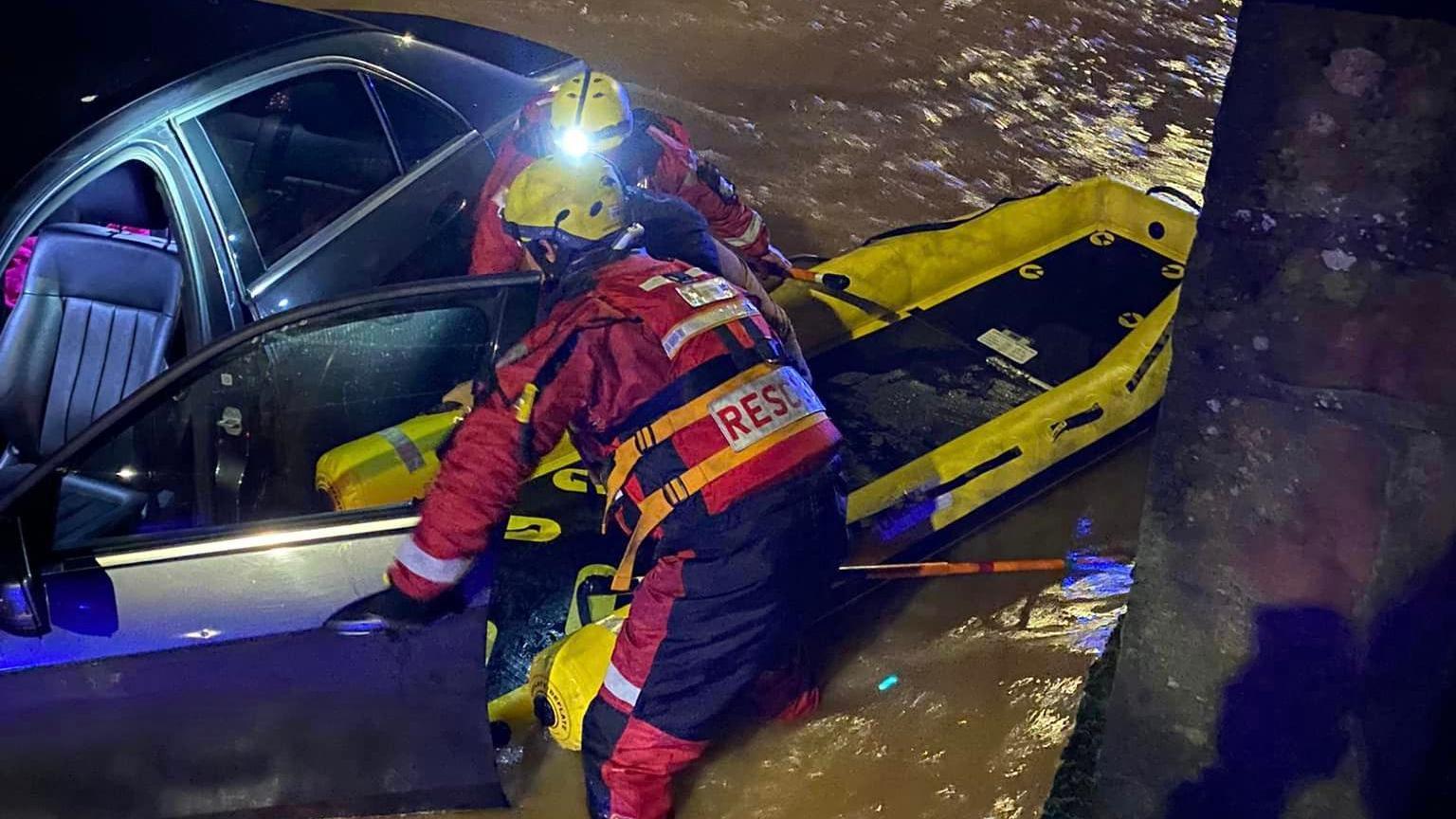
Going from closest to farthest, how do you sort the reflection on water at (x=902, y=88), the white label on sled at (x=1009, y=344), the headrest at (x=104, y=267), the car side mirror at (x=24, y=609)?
the car side mirror at (x=24, y=609)
the headrest at (x=104, y=267)
the white label on sled at (x=1009, y=344)
the reflection on water at (x=902, y=88)

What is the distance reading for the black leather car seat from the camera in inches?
141

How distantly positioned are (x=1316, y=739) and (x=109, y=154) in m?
3.00

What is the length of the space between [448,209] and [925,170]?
141 inches

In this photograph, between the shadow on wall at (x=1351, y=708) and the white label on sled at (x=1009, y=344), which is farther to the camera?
the white label on sled at (x=1009, y=344)

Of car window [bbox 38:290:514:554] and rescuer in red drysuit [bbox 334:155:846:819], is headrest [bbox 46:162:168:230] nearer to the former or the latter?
car window [bbox 38:290:514:554]

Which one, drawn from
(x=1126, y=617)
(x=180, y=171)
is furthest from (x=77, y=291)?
(x=1126, y=617)

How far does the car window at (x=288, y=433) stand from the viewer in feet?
9.55

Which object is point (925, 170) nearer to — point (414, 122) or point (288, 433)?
point (414, 122)

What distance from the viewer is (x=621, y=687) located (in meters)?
3.31

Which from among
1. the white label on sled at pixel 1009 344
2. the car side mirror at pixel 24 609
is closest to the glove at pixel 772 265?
the white label on sled at pixel 1009 344

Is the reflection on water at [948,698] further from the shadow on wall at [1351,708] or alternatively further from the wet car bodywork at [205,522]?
the shadow on wall at [1351,708]

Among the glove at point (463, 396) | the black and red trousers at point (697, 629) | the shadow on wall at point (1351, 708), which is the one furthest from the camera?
the black and red trousers at point (697, 629)

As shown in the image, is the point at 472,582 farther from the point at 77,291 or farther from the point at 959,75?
the point at 959,75

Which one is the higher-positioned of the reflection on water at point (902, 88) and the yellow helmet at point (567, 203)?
the yellow helmet at point (567, 203)
